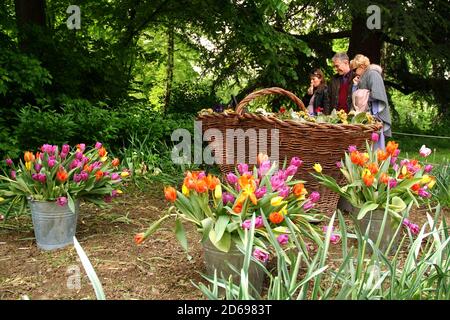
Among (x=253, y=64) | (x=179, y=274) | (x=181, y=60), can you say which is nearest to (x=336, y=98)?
(x=179, y=274)

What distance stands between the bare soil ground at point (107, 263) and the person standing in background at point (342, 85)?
1.99 metres

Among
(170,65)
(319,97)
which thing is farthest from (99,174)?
(170,65)

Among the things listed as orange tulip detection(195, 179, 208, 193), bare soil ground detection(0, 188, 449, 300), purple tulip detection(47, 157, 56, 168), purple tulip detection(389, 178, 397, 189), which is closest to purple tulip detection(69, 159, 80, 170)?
purple tulip detection(47, 157, 56, 168)

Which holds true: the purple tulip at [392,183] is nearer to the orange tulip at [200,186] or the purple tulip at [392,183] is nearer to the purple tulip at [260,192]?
A: the purple tulip at [260,192]

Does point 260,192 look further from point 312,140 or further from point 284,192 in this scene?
point 312,140

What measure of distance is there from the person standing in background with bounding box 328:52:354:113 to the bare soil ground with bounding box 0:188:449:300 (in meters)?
1.99

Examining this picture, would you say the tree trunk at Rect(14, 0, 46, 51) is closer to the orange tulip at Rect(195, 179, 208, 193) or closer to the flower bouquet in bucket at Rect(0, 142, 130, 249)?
the flower bouquet in bucket at Rect(0, 142, 130, 249)

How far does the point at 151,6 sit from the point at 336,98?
4078 mm

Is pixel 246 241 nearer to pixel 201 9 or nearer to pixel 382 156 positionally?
pixel 382 156

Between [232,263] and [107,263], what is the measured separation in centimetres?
81

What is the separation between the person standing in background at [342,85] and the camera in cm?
452

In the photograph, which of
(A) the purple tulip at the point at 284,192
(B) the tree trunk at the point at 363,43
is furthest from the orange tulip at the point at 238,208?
(B) the tree trunk at the point at 363,43

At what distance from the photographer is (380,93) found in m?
4.20

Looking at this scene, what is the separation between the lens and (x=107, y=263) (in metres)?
2.65
